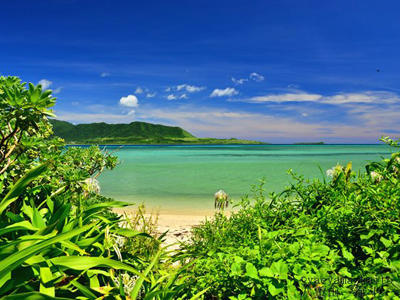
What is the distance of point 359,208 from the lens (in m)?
2.46

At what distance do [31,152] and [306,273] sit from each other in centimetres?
357

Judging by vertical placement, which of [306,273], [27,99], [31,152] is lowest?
[306,273]

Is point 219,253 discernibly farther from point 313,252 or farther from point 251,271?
point 313,252

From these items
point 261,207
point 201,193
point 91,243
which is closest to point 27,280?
point 91,243

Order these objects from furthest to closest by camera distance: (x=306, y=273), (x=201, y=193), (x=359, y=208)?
(x=201, y=193)
(x=359, y=208)
(x=306, y=273)

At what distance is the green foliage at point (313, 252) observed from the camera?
A: 1.72m

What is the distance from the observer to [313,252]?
1.93m

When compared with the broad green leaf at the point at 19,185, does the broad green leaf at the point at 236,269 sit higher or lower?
lower

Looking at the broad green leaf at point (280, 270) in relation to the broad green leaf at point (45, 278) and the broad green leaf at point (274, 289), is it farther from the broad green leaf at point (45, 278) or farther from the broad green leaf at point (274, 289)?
the broad green leaf at point (45, 278)

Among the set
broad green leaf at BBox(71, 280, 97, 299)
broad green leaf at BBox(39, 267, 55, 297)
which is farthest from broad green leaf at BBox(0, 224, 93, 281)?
broad green leaf at BBox(71, 280, 97, 299)

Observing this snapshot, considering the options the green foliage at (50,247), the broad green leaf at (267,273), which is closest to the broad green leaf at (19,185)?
the green foliage at (50,247)

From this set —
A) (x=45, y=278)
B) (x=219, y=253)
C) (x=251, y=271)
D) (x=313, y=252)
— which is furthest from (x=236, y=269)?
(x=45, y=278)

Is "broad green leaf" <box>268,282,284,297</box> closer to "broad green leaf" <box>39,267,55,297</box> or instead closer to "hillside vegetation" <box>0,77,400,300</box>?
"hillside vegetation" <box>0,77,400,300</box>

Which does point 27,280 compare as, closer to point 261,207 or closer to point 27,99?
point 27,99
